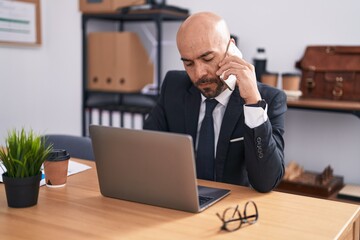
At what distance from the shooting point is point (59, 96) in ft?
12.0

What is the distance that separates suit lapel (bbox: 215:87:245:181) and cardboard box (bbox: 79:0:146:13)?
1.68 metres

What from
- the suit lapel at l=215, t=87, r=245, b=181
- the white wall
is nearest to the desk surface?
the suit lapel at l=215, t=87, r=245, b=181

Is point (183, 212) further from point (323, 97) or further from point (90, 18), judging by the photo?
point (90, 18)

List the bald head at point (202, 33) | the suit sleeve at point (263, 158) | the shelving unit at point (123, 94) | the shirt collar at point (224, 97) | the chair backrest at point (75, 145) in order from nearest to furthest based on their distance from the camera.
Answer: the suit sleeve at point (263, 158)
the bald head at point (202, 33)
the shirt collar at point (224, 97)
the chair backrest at point (75, 145)
the shelving unit at point (123, 94)

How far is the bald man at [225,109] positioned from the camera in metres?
1.39

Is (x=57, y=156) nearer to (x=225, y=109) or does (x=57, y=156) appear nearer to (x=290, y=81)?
(x=225, y=109)

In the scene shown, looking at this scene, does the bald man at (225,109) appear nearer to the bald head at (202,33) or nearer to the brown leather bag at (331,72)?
the bald head at (202,33)

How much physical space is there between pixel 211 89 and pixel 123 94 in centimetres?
199

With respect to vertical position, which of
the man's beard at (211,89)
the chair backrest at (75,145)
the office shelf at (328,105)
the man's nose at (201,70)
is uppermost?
the man's nose at (201,70)

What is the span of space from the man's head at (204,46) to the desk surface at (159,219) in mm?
439

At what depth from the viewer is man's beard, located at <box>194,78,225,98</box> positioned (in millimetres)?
1602

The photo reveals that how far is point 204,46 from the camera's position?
61.5 inches

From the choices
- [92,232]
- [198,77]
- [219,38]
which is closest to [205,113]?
[198,77]

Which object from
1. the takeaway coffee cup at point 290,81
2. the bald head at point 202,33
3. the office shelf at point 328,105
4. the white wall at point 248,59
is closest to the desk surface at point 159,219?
the bald head at point 202,33
